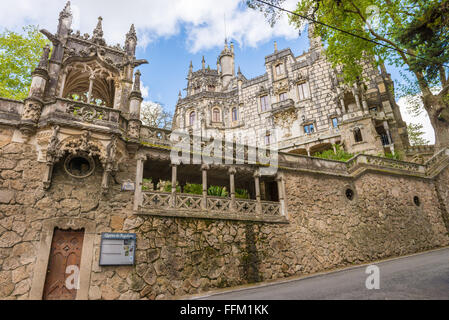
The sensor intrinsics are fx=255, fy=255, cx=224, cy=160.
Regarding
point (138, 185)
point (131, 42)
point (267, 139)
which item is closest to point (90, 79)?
point (131, 42)

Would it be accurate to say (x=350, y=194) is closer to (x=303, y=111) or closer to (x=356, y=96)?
(x=356, y=96)

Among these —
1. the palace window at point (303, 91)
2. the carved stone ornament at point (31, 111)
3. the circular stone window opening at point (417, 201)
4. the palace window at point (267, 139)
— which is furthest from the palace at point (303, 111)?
the carved stone ornament at point (31, 111)

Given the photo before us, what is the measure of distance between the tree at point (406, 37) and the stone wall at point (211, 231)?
4.95m

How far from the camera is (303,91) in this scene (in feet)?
111

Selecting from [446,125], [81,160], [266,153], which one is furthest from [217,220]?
[446,125]

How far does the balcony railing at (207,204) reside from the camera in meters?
10.4

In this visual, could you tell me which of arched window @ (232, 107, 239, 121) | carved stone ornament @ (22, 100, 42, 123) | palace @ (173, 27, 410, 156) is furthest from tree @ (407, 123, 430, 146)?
carved stone ornament @ (22, 100, 42, 123)

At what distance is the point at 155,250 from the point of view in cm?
959

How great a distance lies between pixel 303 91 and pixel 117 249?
3097 centimetres

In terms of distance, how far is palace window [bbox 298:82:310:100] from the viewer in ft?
109

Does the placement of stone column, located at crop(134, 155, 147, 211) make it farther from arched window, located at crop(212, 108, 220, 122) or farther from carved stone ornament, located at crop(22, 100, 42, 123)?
arched window, located at crop(212, 108, 220, 122)

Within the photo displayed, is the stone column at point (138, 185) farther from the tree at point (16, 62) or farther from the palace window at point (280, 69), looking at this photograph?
the palace window at point (280, 69)

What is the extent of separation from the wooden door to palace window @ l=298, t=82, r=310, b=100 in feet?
101
